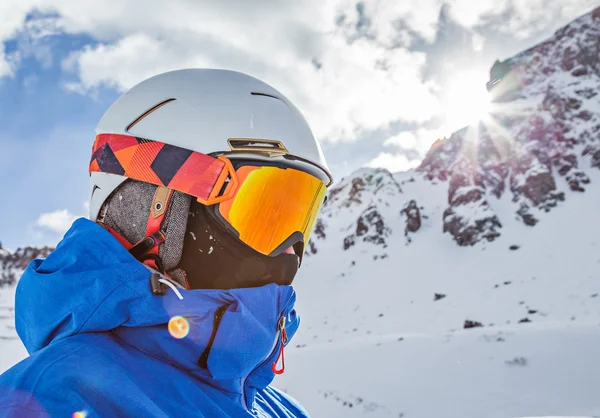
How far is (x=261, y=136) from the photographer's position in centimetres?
207

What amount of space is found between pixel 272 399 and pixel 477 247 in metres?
37.6

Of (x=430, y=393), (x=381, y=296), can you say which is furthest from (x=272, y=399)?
(x=381, y=296)

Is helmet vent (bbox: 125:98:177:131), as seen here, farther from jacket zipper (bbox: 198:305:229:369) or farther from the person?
jacket zipper (bbox: 198:305:229:369)

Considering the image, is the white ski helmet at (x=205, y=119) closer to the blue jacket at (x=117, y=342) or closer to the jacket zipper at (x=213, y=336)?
the blue jacket at (x=117, y=342)

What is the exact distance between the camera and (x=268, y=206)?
204 cm

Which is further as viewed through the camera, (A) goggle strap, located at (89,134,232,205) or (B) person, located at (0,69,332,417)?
(A) goggle strap, located at (89,134,232,205)

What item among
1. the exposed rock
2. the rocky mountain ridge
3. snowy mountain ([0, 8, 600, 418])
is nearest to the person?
snowy mountain ([0, 8, 600, 418])

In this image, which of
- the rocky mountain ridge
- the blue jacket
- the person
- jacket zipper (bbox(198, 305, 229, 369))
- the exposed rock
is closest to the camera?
the blue jacket

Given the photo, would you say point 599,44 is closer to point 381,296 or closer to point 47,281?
point 381,296

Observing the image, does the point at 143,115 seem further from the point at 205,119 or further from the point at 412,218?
the point at 412,218

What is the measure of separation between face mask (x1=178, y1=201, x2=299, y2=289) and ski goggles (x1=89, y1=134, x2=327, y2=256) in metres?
0.04

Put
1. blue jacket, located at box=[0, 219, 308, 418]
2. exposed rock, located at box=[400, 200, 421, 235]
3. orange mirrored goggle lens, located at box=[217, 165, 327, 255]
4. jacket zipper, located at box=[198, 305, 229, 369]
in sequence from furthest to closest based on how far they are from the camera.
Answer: exposed rock, located at box=[400, 200, 421, 235], orange mirrored goggle lens, located at box=[217, 165, 327, 255], jacket zipper, located at box=[198, 305, 229, 369], blue jacket, located at box=[0, 219, 308, 418]

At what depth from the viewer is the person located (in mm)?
1246

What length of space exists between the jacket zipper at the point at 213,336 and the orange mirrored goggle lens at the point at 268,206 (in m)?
0.46
